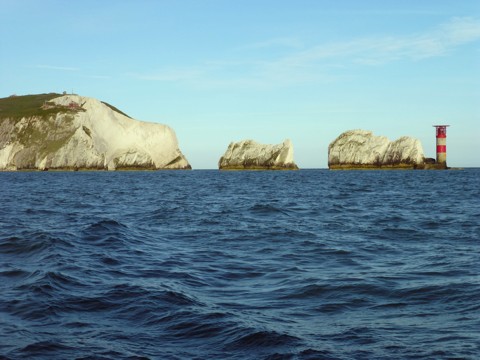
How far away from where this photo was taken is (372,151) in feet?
491

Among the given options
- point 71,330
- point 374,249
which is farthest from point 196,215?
point 71,330

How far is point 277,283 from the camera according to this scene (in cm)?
1195

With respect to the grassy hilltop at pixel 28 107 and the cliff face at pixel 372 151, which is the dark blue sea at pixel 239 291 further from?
the grassy hilltop at pixel 28 107

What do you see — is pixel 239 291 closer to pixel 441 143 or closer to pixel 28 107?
pixel 441 143

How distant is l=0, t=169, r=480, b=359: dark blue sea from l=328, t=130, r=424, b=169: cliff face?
126755 mm

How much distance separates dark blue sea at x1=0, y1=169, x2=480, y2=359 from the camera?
24.6 feet

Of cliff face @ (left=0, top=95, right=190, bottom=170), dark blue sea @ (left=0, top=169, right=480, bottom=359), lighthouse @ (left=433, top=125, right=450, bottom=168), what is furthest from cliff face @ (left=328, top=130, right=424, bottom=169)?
→ dark blue sea @ (left=0, top=169, right=480, bottom=359)

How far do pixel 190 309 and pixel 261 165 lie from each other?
501 ft

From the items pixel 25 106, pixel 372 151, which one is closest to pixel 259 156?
pixel 372 151

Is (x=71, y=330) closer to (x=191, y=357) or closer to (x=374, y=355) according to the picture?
(x=191, y=357)

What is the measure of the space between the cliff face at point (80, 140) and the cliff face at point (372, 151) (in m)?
50.2

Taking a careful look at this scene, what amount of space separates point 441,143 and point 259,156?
171 feet

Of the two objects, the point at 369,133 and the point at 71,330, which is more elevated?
the point at 369,133

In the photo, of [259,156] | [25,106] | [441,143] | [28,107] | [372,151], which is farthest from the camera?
[25,106]
